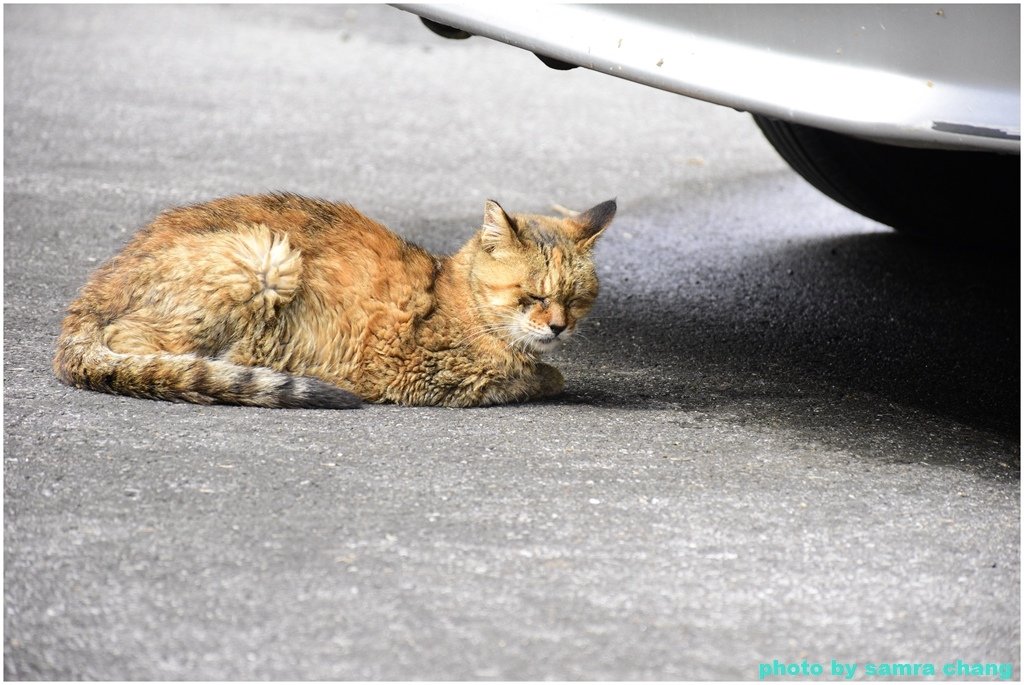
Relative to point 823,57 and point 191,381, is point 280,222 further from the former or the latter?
point 823,57

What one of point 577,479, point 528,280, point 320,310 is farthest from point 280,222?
point 577,479

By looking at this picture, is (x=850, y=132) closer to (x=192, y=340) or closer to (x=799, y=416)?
(x=799, y=416)

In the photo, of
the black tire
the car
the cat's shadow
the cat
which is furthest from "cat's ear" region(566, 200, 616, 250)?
the black tire

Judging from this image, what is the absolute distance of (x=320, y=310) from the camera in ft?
12.4

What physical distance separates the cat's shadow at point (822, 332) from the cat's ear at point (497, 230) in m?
0.55

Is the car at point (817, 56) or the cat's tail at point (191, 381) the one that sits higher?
the car at point (817, 56)

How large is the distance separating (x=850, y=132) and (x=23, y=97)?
6.13m

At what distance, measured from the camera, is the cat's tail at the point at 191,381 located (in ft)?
11.5

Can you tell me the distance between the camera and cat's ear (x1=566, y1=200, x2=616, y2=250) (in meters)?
3.94

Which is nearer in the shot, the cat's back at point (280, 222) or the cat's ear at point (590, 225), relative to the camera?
the cat's back at point (280, 222)

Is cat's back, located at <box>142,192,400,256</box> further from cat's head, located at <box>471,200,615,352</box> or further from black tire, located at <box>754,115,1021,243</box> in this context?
black tire, located at <box>754,115,1021,243</box>

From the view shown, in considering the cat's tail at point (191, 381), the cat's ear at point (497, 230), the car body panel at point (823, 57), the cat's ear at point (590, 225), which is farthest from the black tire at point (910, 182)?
the cat's tail at point (191, 381)

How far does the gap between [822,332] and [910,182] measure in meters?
1.14

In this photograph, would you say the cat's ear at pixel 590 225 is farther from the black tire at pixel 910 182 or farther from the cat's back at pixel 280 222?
the black tire at pixel 910 182
